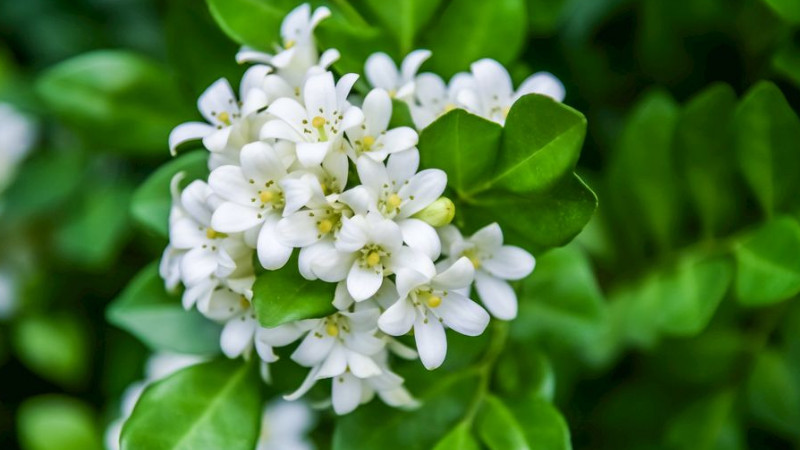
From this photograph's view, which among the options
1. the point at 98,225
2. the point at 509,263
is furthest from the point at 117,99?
the point at 509,263

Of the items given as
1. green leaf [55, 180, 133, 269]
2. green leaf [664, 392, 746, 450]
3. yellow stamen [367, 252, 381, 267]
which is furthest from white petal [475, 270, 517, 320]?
green leaf [55, 180, 133, 269]

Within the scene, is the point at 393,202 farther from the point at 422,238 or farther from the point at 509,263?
the point at 509,263

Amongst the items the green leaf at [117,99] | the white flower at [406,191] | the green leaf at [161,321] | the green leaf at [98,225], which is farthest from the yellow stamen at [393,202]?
the green leaf at [98,225]

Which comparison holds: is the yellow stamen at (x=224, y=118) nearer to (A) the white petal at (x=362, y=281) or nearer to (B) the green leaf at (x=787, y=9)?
(A) the white petal at (x=362, y=281)

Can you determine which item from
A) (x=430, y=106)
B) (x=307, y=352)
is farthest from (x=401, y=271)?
(x=430, y=106)

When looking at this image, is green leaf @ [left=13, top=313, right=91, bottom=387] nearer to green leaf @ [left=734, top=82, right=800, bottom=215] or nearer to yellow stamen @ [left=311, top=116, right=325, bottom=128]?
yellow stamen @ [left=311, top=116, right=325, bottom=128]
